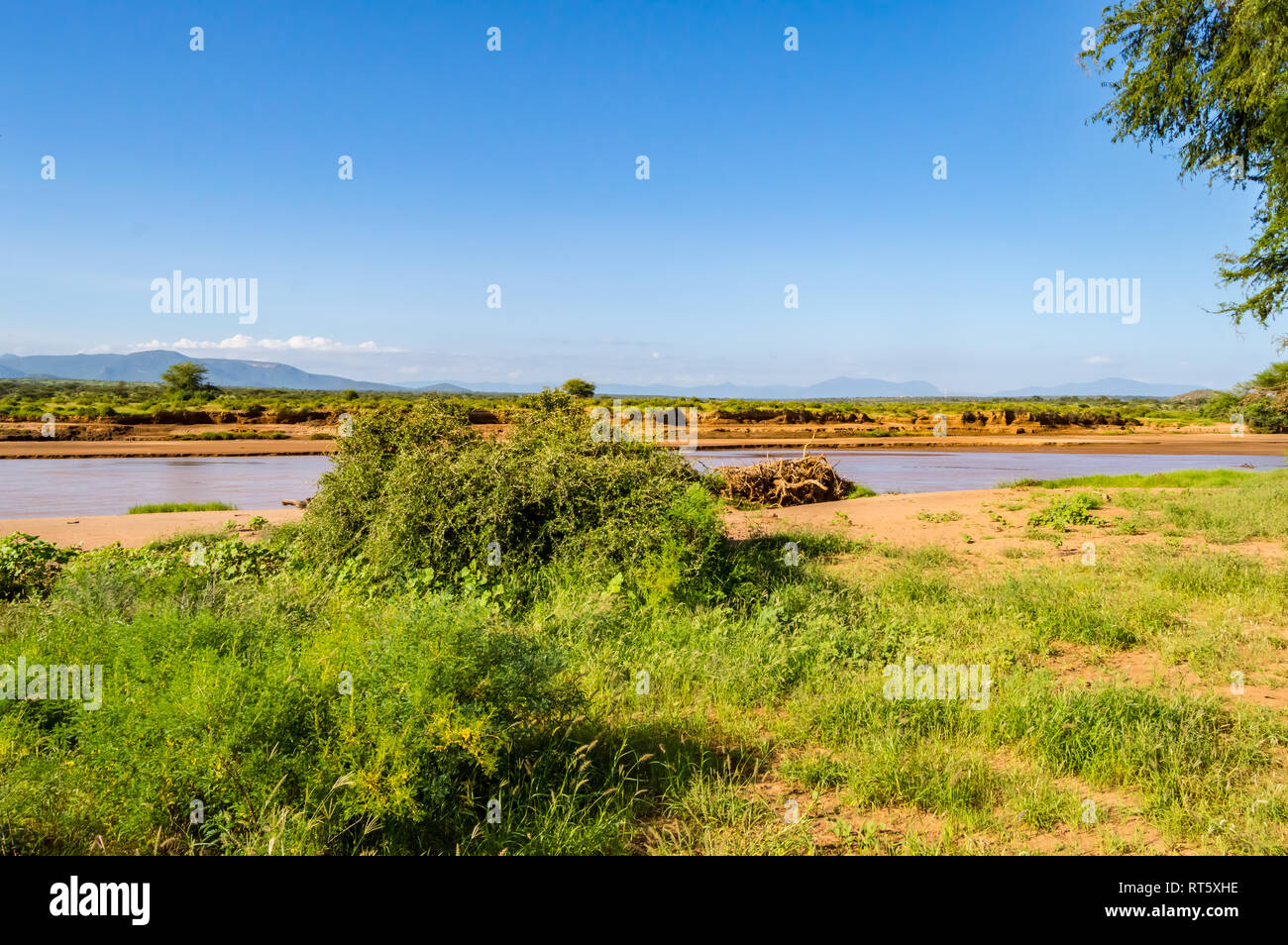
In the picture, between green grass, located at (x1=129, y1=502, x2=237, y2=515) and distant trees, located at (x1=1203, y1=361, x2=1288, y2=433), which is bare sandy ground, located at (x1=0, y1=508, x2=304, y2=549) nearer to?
green grass, located at (x1=129, y1=502, x2=237, y2=515)

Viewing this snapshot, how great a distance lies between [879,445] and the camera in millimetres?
47344

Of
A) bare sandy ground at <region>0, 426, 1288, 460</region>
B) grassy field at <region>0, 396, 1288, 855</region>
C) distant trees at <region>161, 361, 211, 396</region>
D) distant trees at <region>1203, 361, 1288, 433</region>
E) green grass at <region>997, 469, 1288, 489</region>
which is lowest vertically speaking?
grassy field at <region>0, 396, 1288, 855</region>

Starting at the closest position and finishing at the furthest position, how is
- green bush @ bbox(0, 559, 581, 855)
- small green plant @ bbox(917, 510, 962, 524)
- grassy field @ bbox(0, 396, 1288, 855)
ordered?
green bush @ bbox(0, 559, 581, 855) < grassy field @ bbox(0, 396, 1288, 855) < small green plant @ bbox(917, 510, 962, 524)

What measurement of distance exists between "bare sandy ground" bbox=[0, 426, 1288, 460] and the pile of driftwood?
2162 cm

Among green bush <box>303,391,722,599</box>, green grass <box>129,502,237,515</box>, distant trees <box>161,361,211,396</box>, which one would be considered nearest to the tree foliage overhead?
green bush <box>303,391,722,599</box>

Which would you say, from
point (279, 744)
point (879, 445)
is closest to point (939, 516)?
point (279, 744)

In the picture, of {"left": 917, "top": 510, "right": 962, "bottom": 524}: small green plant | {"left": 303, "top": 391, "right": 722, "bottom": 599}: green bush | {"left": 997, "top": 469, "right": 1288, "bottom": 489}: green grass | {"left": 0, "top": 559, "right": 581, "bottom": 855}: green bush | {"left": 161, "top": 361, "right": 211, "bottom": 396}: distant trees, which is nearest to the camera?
{"left": 0, "top": 559, "right": 581, "bottom": 855}: green bush

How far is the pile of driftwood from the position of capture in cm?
1864

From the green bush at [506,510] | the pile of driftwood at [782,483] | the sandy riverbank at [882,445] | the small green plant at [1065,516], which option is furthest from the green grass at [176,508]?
the sandy riverbank at [882,445]

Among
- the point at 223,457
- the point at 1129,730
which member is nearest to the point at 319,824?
the point at 1129,730

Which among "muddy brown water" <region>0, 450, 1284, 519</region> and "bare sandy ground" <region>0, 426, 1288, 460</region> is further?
"bare sandy ground" <region>0, 426, 1288, 460</region>

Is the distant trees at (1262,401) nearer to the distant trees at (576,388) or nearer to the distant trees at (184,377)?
the distant trees at (576,388)

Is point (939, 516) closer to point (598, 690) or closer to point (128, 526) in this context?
point (598, 690)

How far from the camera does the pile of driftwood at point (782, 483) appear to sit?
18641 mm
